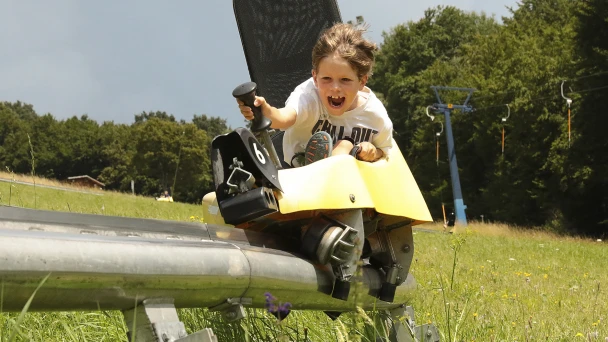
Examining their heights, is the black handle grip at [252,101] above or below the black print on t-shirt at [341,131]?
above

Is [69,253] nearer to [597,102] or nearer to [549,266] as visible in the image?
[549,266]

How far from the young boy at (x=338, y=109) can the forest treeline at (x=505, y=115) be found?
82.3ft

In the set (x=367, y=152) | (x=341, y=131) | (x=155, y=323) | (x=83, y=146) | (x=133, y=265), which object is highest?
(x=83, y=146)

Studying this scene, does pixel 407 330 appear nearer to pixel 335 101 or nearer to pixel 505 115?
pixel 335 101

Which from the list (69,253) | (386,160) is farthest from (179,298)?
(386,160)

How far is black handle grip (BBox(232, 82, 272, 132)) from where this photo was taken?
9.42 ft

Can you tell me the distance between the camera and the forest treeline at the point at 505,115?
38.3 meters

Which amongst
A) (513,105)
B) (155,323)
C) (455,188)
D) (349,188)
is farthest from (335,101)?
(513,105)

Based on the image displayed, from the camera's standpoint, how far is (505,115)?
4825 centimetres

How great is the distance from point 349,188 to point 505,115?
4656 centimetres

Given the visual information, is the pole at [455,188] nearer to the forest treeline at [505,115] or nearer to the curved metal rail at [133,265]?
the forest treeline at [505,115]

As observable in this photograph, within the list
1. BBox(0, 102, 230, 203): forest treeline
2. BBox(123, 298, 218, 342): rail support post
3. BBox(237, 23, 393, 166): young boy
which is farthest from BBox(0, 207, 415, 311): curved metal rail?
BBox(0, 102, 230, 203): forest treeline

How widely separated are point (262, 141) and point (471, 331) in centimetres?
136

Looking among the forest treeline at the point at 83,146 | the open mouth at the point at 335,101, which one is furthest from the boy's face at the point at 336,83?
the forest treeline at the point at 83,146
